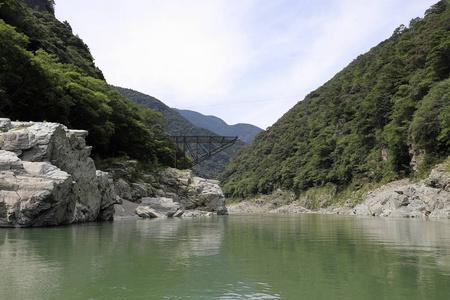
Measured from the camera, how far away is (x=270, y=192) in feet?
327

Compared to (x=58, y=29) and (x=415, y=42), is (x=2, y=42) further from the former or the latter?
(x=415, y=42)

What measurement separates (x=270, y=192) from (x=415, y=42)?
178 feet

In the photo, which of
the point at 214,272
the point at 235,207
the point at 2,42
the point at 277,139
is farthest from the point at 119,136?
the point at 277,139

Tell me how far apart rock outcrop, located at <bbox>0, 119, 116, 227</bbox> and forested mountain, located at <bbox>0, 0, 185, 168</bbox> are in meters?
7.75

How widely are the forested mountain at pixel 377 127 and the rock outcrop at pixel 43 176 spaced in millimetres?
33834

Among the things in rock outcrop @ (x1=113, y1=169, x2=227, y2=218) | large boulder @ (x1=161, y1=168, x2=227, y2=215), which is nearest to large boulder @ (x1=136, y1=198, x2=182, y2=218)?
rock outcrop @ (x1=113, y1=169, x2=227, y2=218)

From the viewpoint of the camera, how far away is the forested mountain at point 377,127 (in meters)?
42.0

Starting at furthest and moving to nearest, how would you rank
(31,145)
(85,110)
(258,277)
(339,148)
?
(339,148) < (85,110) < (31,145) < (258,277)

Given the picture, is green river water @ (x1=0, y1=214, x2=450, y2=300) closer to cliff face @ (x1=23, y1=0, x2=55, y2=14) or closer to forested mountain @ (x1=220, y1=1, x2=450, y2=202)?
forested mountain @ (x1=220, y1=1, x2=450, y2=202)

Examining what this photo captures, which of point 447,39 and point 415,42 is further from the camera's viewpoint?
point 415,42

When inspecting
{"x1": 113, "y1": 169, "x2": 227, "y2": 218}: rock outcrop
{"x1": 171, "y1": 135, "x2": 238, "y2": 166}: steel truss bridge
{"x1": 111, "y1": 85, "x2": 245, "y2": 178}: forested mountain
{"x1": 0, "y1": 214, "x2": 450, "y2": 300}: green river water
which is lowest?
{"x1": 0, "y1": 214, "x2": 450, "y2": 300}: green river water

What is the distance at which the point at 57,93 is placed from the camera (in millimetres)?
29844

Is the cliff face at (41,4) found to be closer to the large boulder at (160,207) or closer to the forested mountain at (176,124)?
the large boulder at (160,207)

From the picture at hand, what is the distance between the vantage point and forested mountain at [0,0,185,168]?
25609 mm
